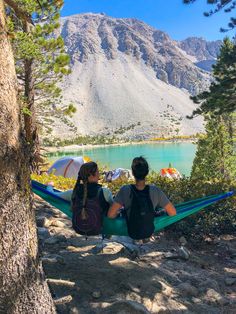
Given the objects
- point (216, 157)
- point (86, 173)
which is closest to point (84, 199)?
point (86, 173)

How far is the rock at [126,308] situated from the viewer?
3297 mm

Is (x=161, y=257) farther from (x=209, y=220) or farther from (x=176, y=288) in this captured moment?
(x=209, y=220)

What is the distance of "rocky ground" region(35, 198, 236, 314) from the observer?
3.57m

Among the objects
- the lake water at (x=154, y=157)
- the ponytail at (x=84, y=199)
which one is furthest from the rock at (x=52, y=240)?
the lake water at (x=154, y=157)

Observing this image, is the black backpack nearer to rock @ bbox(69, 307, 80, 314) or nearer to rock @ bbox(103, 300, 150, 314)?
rock @ bbox(103, 300, 150, 314)

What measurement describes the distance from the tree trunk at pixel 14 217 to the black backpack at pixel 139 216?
62.9 inches

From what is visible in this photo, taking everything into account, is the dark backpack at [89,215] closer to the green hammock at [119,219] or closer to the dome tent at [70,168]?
the green hammock at [119,219]

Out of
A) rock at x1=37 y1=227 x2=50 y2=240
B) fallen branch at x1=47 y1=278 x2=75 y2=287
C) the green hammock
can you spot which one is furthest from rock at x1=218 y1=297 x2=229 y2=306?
rock at x1=37 y1=227 x2=50 y2=240

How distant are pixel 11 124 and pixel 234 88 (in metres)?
9.54

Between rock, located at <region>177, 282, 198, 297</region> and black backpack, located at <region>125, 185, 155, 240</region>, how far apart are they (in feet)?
2.59

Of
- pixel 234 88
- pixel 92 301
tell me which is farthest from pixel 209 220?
pixel 234 88

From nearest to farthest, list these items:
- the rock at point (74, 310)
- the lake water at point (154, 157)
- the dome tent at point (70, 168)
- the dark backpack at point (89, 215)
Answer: the rock at point (74, 310), the dark backpack at point (89, 215), the dome tent at point (70, 168), the lake water at point (154, 157)

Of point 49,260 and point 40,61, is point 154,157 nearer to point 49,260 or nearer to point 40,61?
point 40,61

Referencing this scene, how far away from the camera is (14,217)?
252cm
